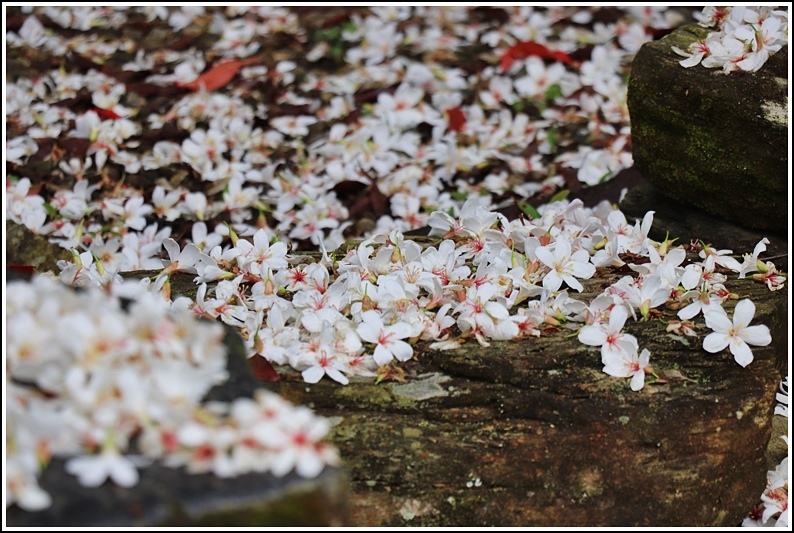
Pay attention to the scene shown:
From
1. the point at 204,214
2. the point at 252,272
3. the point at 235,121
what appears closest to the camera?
the point at 252,272

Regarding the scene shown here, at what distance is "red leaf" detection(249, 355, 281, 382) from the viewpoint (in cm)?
172

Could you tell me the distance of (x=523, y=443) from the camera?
177 cm

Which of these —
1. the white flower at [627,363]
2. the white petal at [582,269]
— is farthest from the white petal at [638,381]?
the white petal at [582,269]

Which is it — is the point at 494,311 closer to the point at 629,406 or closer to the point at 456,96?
A: the point at 629,406

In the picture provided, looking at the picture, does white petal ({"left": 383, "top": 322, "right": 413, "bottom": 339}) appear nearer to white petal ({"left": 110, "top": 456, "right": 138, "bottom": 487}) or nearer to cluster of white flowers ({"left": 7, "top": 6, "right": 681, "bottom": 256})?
white petal ({"left": 110, "top": 456, "right": 138, "bottom": 487})

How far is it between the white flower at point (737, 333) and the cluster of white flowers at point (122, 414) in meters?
0.98

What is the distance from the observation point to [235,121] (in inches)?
146

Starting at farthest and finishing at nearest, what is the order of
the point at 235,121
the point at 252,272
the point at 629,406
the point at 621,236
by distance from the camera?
1. the point at 235,121
2. the point at 621,236
3. the point at 252,272
4. the point at 629,406

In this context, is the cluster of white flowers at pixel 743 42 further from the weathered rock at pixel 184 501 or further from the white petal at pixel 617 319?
the weathered rock at pixel 184 501

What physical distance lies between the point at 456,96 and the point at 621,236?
1812 mm

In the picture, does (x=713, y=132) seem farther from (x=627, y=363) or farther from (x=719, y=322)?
(x=627, y=363)

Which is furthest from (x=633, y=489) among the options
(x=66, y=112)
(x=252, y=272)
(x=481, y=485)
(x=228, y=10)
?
(x=228, y=10)

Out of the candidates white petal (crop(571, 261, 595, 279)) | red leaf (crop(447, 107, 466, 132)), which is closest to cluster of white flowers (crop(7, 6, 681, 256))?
red leaf (crop(447, 107, 466, 132))

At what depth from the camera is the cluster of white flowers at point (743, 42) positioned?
2.28m
